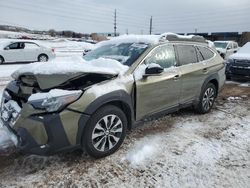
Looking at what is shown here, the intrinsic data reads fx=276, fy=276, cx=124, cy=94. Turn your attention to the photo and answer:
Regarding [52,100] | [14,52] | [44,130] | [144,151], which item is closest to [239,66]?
[144,151]

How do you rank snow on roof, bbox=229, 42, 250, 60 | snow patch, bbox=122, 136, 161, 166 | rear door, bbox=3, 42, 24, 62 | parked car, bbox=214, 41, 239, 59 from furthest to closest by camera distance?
parked car, bbox=214, 41, 239, 59 < rear door, bbox=3, 42, 24, 62 < snow on roof, bbox=229, 42, 250, 60 < snow patch, bbox=122, 136, 161, 166

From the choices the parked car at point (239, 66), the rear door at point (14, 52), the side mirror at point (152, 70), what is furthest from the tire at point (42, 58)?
the side mirror at point (152, 70)

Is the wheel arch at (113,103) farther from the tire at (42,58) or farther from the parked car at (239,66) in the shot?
the tire at (42,58)

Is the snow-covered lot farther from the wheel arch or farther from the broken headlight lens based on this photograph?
the broken headlight lens

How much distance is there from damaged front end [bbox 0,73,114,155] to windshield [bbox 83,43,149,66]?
1.01 m

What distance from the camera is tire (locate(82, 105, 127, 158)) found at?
355 cm

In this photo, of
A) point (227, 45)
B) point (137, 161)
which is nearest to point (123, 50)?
point (137, 161)

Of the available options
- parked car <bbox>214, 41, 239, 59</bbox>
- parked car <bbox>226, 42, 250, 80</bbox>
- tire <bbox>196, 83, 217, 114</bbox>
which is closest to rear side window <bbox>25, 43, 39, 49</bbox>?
parked car <bbox>214, 41, 239, 59</bbox>

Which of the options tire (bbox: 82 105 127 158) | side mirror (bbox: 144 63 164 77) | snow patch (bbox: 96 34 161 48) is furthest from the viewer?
snow patch (bbox: 96 34 161 48)

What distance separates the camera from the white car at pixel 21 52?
51.9ft

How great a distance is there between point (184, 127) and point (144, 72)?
5.25ft

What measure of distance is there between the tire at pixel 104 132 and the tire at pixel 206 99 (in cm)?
239

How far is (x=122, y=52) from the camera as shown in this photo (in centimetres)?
466

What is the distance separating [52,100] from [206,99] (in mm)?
3759
